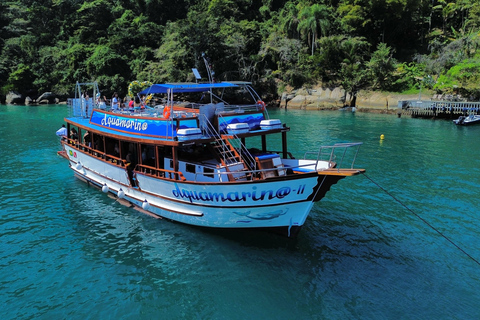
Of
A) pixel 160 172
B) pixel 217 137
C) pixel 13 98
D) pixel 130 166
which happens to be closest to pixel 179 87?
pixel 217 137

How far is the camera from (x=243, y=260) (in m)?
11.0

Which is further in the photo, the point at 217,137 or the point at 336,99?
the point at 336,99

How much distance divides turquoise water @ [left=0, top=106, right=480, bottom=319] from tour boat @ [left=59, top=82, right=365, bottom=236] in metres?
0.95

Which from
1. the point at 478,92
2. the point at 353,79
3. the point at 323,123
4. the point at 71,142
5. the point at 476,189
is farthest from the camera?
the point at 353,79

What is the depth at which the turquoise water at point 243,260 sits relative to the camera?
9.01 metres

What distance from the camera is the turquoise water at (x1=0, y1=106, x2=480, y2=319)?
29.6 ft

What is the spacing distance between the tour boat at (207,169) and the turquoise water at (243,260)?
0.95 m

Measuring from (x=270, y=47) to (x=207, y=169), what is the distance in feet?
167

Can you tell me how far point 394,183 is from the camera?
18.6 meters

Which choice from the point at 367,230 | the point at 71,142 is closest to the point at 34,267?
the point at 71,142

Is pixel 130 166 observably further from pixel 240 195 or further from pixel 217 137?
pixel 240 195

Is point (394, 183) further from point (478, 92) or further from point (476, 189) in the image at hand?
point (478, 92)

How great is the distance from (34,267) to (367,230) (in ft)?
37.4

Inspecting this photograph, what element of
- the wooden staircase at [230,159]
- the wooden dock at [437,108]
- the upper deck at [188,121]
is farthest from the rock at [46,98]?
the wooden staircase at [230,159]
